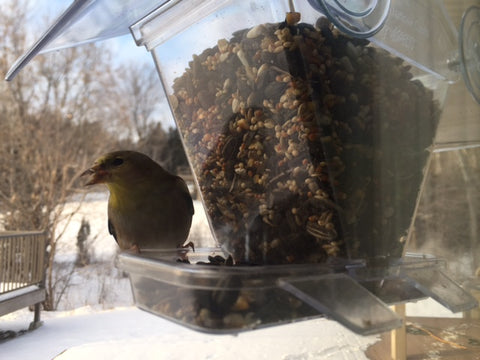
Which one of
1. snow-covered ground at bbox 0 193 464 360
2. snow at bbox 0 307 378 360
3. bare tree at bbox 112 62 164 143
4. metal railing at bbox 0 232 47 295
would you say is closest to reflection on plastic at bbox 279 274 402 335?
snow-covered ground at bbox 0 193 464 360

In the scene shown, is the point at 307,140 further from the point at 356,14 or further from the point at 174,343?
the point at 174,343

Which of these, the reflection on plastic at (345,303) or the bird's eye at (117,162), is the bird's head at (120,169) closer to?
the bird's eye at (117,162)

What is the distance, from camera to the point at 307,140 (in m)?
0.56

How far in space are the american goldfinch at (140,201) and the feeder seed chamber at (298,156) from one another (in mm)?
97

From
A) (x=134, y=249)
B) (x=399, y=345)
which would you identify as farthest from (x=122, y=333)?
(x=134, y=249)

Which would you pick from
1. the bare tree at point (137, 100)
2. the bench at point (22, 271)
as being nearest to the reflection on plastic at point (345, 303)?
the bench at point (22, 271)

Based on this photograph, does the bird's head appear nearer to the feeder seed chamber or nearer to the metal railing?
the feeder seed chamber

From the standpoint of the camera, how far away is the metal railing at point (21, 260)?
3.39 m

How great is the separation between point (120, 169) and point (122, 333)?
8.56 ft

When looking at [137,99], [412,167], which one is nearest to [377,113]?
[412,167]

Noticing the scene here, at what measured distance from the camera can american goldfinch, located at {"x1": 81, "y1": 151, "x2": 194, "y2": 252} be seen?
75 centimetres

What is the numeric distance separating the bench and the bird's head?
2684 mm

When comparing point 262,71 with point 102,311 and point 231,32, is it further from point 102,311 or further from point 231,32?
point 102,311

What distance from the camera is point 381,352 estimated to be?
212cm
